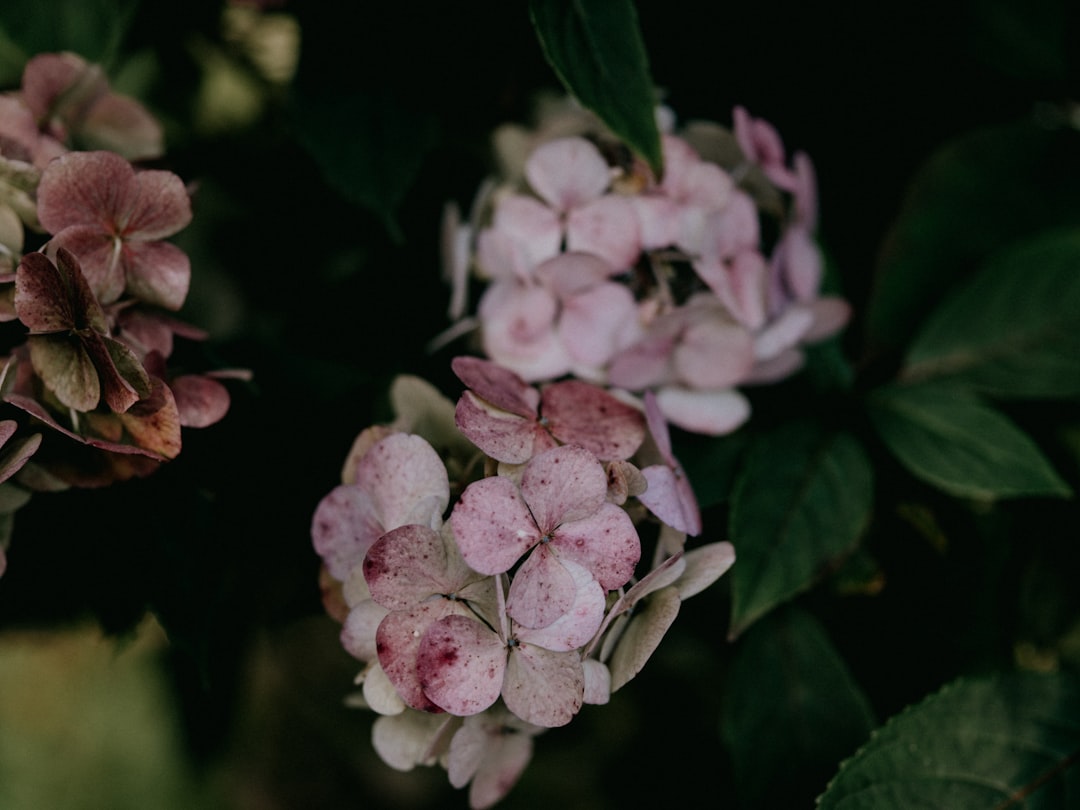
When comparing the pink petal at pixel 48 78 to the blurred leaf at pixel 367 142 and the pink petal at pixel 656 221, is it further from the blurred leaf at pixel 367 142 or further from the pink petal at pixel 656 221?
the pink petal at pixel 656 221

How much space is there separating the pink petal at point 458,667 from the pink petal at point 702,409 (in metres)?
0.23

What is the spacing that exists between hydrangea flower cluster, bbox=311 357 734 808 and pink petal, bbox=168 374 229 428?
0.08 meters

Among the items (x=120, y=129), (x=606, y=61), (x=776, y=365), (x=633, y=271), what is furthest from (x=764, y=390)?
(x=120, y=129)

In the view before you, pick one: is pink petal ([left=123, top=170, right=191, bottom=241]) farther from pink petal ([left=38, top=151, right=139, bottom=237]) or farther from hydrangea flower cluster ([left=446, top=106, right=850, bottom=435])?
hydrangea flower cluster ([left=446, top=106, right=850, bottom=435])

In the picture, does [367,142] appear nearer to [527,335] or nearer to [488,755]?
[527,335]

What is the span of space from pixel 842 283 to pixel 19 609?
75 cm

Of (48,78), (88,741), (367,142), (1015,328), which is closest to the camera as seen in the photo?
(48,78)

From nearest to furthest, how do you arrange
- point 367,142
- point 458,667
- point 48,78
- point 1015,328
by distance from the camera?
1. point 458,667
2. point 48,78
3. point 367,142
4. point 1015,328

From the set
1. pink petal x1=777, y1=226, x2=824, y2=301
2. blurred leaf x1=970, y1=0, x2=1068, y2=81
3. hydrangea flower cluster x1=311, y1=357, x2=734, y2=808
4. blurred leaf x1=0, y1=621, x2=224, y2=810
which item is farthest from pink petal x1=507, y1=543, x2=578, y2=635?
blurred leaf x1=0, y1=621, x2=224, y2=810

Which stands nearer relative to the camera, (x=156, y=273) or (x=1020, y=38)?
(x=156, y=273)

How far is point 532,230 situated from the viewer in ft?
1.90

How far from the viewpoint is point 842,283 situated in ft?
2.87

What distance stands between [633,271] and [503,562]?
24 centimetres

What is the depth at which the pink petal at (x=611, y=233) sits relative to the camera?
1.82 ft
